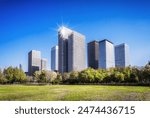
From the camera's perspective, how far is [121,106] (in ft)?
23.8

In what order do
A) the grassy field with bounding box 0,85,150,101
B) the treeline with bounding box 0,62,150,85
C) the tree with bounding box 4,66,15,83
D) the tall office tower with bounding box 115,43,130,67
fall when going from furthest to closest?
the tree with bounding box 4,66,15,83
the treeline with bounding box 0,62,150,85
the tall office tower with bounding box 115,43,130,67
the grassy field with bounding box 0,85,150,101

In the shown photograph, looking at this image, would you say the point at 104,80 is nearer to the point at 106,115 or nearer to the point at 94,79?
the point at 94,79

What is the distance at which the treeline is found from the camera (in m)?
25.3

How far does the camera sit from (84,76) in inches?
1139

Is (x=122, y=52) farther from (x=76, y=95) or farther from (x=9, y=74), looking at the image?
(x=9, y=74)

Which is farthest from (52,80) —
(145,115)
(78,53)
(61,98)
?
(145,115)

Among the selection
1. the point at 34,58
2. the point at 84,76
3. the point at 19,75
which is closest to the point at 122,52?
the point at 34,58

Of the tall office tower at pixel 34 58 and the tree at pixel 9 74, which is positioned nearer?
the tall office tower at pixel 34 58

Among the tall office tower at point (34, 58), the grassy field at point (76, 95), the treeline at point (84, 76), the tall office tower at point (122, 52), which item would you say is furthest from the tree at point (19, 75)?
the grassy field at point (76, 95)

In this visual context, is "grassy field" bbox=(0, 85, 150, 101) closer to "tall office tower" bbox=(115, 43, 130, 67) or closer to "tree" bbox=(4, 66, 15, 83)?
"tall office tower" bbox=(115, 43, 130, 67)

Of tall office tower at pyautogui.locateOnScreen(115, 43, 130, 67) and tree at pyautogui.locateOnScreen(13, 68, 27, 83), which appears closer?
tall office tower at pyautogui.locateOnScreen(115, 43, 130, 67)

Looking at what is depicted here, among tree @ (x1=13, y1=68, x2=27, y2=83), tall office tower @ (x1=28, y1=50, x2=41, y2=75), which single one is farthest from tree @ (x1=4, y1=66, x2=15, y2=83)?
tall office tower @ (x1=28, y1=50, x2=41, y2=75)

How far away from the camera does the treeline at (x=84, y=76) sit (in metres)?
25.3

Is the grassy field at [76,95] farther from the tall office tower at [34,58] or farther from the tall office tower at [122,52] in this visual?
the tall office tower at [122,52]
